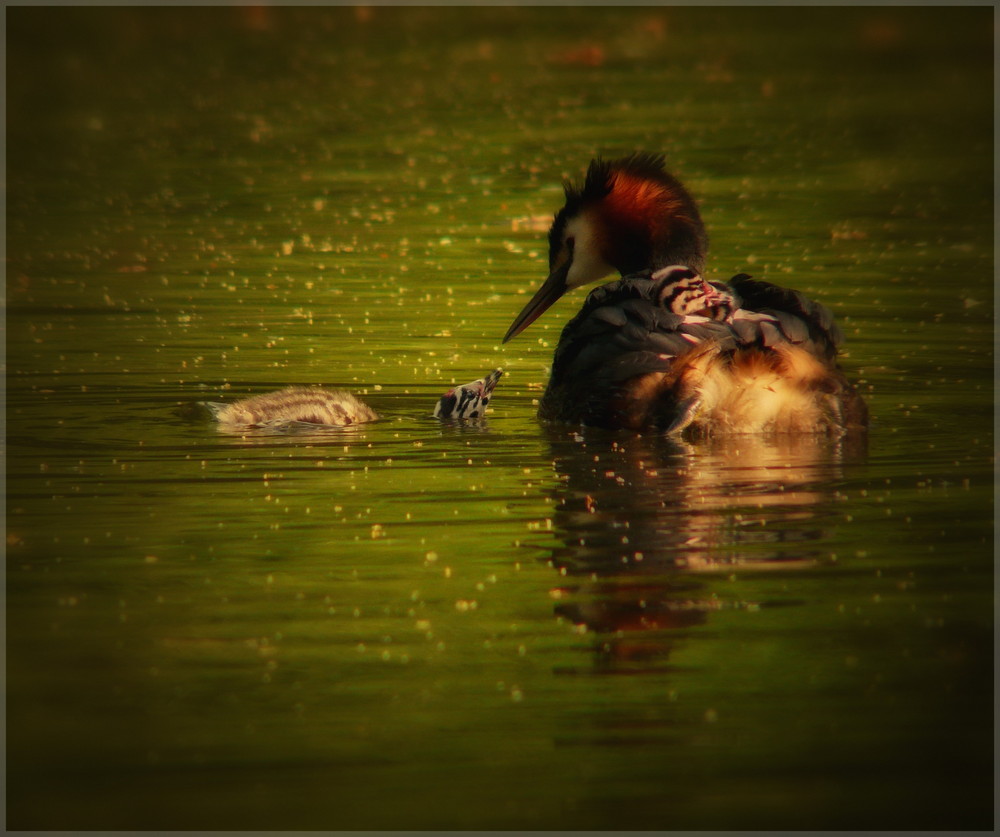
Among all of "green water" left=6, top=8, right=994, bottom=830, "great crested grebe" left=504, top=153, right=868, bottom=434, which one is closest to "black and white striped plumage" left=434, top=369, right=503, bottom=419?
"green water" left=6, top=8, right=994, bottom=830

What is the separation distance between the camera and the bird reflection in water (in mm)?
4988

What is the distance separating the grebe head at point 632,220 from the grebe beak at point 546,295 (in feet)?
0.35

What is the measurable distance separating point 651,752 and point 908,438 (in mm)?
3522

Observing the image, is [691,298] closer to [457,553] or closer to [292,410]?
[292,410]

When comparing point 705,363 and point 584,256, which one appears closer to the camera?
point 705,363

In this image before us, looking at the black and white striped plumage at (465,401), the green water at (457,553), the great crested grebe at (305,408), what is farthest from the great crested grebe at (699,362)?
the great crested grebe at (305,408)

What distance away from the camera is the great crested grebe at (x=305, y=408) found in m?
7.62

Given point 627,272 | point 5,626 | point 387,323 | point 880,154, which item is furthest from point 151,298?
point 880,154

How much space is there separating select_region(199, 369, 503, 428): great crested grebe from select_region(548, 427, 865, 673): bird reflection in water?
1.40 ft

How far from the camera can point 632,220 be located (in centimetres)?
828

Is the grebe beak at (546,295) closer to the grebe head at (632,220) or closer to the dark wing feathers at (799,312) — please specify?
the grebe head at (632,220)

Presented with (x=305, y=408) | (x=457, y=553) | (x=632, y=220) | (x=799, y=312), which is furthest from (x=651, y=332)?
(x=457, y=553)

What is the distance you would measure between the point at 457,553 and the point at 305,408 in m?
2.16

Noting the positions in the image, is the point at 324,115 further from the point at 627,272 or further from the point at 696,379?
the point at 696,379
